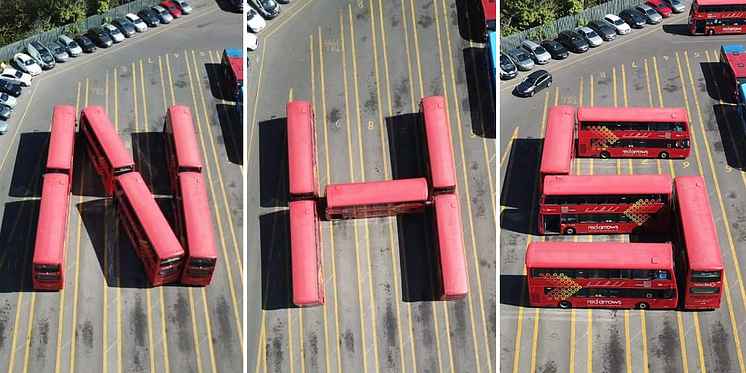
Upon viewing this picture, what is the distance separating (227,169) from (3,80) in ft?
65.0

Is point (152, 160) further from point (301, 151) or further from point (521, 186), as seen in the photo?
point (521, 186)

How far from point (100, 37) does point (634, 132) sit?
42.5 meters

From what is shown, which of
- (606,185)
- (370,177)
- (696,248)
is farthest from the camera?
(370,177)

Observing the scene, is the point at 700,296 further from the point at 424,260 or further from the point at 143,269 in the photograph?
the point at 143,269

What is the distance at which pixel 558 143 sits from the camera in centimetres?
7362

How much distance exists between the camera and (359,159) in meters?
76.3

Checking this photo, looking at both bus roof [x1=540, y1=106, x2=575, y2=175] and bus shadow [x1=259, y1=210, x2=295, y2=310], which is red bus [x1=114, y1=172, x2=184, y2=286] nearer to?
bus shadow [x1=259, y1=210, x2=295, y2=310]

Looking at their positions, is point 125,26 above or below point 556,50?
above

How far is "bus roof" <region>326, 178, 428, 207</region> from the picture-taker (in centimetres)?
7056

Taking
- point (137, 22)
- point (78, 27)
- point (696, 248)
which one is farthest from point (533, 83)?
point (78, 27)

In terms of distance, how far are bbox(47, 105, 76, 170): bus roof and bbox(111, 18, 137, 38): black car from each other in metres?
12.9

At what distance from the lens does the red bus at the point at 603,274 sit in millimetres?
65062

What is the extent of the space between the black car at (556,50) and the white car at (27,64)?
1578 inches

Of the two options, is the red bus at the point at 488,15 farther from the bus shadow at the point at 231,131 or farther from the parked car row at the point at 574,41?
the bus shadow at the point at 231,131
